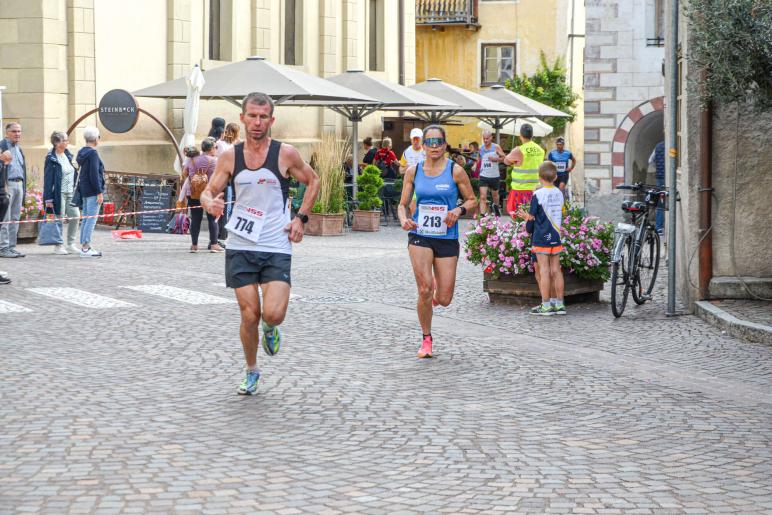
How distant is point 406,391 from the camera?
29.1 ft

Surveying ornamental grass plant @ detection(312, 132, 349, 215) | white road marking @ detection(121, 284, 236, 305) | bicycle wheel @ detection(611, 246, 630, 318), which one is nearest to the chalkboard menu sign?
ornamental grass plant @ detection(312, 132, 349, 215)

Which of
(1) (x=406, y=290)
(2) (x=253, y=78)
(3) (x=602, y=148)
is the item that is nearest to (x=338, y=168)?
(2) (x=253, y=78)

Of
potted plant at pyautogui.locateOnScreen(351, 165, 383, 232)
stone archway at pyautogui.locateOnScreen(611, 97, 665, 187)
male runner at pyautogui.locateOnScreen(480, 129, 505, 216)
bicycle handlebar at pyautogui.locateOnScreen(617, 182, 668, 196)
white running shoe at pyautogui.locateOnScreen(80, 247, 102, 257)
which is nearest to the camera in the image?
bicycle handlebar at pyautogui.locateOnScreen(617, 182, 668, 196)

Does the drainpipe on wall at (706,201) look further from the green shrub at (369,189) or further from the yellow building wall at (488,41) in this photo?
the yellow building wall at (488,41)

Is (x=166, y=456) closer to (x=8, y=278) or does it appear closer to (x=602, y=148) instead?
(x=8, y=278)

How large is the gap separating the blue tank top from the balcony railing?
4115 cm

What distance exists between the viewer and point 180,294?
14453 mm

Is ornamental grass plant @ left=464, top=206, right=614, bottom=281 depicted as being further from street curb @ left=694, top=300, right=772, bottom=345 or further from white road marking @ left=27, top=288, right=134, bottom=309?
white road marking @ left=27, top=288, right=134, bottom=309

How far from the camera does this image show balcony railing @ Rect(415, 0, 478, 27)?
5125 cm

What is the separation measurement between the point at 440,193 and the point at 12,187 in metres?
9.78

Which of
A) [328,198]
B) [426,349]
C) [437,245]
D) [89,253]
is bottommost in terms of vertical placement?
[426,349]

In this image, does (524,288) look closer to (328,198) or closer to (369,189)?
(328,198)

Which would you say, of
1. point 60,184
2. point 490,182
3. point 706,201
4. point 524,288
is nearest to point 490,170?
point 490,182

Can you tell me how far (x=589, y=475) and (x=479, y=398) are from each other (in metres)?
2.10
